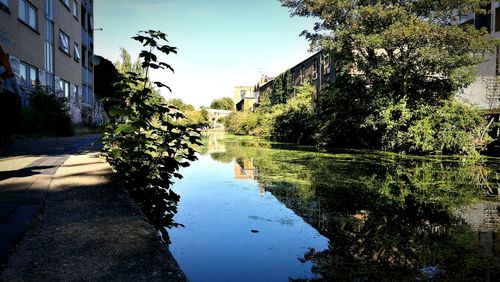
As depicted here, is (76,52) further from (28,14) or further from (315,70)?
(315,70)

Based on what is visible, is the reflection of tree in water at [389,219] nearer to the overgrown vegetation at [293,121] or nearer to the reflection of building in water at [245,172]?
the reflection of building in water at [245,172]

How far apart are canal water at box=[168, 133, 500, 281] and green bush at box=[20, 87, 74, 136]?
8.54 m

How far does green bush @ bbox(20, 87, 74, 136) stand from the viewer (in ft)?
43.0

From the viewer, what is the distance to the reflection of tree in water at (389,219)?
275 cm

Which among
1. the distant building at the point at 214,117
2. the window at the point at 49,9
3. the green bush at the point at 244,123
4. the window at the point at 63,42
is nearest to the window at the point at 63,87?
the window at the point at 63,42

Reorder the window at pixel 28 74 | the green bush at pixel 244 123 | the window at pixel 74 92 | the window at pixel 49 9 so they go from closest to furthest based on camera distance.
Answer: the window at pixel 28 74 < the window at pixel 49 9 < the window at pixel 74 92 < the green bush at pixel 244 123

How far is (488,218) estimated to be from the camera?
14.2 feet

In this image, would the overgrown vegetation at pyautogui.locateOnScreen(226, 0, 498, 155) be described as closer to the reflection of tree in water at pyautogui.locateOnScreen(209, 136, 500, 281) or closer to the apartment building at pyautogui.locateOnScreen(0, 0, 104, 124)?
the reflection of tree in water at pyautogui.locateOnScreen(209, 136, 500, 281)

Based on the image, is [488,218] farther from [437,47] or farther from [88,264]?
[437,47]

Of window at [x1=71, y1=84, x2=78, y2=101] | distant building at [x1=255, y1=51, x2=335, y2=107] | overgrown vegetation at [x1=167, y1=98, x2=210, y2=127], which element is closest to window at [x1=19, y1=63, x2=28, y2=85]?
overgrown vegetation at [x1=167, y1=98, x2=210, y2=127]

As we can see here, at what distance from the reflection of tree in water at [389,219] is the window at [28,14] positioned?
1262cm

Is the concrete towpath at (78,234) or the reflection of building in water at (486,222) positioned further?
the reflection of building in water at (486,222)

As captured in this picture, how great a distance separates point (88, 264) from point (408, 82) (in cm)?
1500

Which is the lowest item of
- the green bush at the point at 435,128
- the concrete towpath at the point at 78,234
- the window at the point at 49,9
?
the concrete towpath at the point at 78,234
